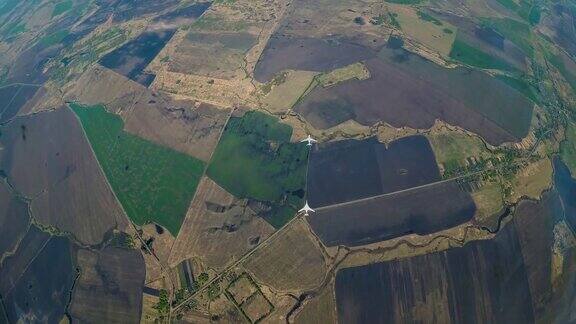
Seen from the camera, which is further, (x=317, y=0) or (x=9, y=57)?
(x=9, y=57)

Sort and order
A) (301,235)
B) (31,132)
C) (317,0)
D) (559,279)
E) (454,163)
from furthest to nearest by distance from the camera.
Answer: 1. (317,0)
2. (31,132)
3. (454,163)
4. (301,235)
5. (559,279)

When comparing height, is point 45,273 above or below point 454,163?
below

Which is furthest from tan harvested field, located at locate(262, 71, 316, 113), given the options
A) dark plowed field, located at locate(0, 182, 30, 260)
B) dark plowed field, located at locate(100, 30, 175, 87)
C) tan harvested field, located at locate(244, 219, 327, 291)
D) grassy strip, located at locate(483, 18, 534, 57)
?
grassy strip, located at locate(483, 18, 534, 57)

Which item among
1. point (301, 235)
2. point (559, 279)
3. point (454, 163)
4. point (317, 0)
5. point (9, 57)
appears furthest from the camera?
point (9, 57)

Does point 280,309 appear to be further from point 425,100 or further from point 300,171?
point 425,100

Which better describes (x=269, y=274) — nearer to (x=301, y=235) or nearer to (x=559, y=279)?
(x=301, y=235)

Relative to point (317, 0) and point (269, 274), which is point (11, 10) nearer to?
point (317, 0)

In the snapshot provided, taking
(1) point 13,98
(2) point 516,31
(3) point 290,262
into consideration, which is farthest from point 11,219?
(2) point 516,31

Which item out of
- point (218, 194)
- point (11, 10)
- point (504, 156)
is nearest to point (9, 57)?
point (11, 10)
